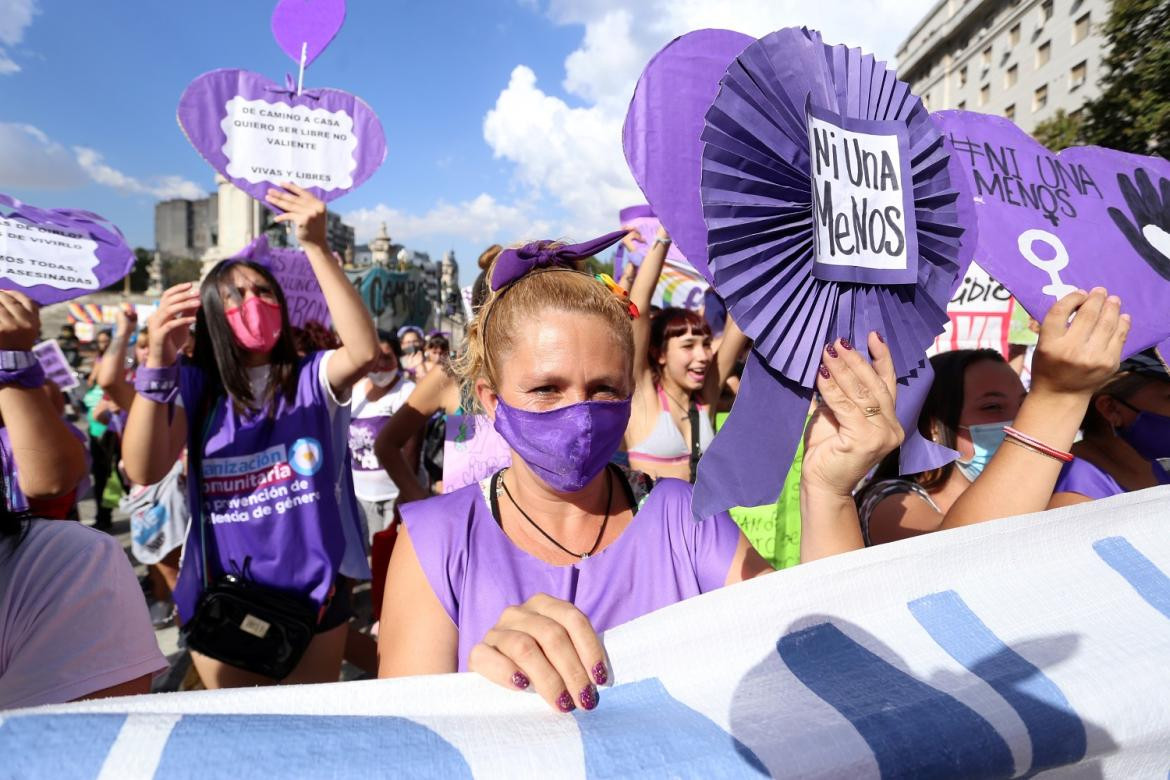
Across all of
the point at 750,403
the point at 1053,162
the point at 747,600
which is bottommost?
the point at 747,600

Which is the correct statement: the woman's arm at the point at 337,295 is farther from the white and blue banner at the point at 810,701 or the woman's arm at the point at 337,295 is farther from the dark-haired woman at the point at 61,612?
the white and blue banner at the point at 810,701

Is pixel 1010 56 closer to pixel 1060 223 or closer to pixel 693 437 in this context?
pixel 693 437

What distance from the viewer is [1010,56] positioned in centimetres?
3672

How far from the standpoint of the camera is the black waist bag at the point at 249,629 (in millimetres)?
2293

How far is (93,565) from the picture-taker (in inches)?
52.6

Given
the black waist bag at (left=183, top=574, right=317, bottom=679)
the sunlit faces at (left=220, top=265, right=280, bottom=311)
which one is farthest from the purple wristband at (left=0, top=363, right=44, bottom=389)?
the black waist bag at (left=183, top=574, right=317, bottom=679)

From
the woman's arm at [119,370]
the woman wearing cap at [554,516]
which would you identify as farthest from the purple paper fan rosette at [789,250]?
the woman's arm at [119,370]

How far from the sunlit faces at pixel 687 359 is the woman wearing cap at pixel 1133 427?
5.53ft

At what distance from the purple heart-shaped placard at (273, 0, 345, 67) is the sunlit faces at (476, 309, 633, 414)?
2265mm

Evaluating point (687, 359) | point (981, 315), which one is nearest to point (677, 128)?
point (687, 359)

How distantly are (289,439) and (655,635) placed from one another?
188cm

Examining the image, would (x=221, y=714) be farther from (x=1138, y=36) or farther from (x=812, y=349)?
(x=1138, y=36)

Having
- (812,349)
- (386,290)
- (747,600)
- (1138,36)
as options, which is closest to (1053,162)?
(812,349)

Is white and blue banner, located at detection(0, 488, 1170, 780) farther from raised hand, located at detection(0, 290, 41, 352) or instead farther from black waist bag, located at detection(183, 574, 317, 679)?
black waist bag, located at detection(183, 574, 317, 679)
